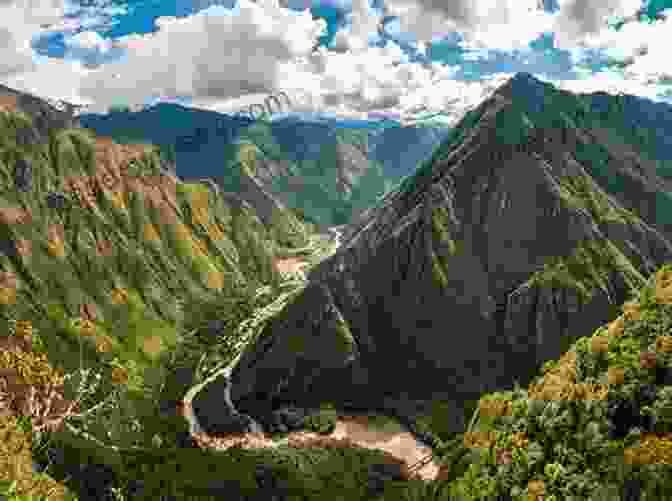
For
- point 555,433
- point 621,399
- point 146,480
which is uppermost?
point 621,399

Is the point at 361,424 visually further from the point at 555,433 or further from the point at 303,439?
the point at 555,433

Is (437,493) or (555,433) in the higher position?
(555,433)

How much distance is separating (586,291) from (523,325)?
79.4 feet

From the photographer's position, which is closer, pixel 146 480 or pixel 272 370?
pixel 146 480

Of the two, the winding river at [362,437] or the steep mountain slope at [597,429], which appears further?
the winding river at [362,437]

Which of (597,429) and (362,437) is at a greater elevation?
(597,429)

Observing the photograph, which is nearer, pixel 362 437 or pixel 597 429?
pixel 597 429

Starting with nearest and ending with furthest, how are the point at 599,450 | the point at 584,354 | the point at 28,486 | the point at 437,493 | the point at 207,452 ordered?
1. the point at 28,486
2. the point at 599,450
3. the point at 584,354
4. the point at 437,493
5. the point at 207,452

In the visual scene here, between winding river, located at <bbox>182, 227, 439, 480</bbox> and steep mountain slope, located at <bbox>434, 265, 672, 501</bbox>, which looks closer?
steep mountain slope, located at <bbox>434, 265, 672, 501</bbox>

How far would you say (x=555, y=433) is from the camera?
82688 millimetres

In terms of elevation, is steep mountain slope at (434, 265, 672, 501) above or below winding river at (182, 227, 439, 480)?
above

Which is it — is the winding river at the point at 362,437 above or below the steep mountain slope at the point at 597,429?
below

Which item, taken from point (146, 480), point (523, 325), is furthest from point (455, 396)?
point (146, 480)

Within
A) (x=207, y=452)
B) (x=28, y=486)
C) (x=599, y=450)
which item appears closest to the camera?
(x=28, y=486)
